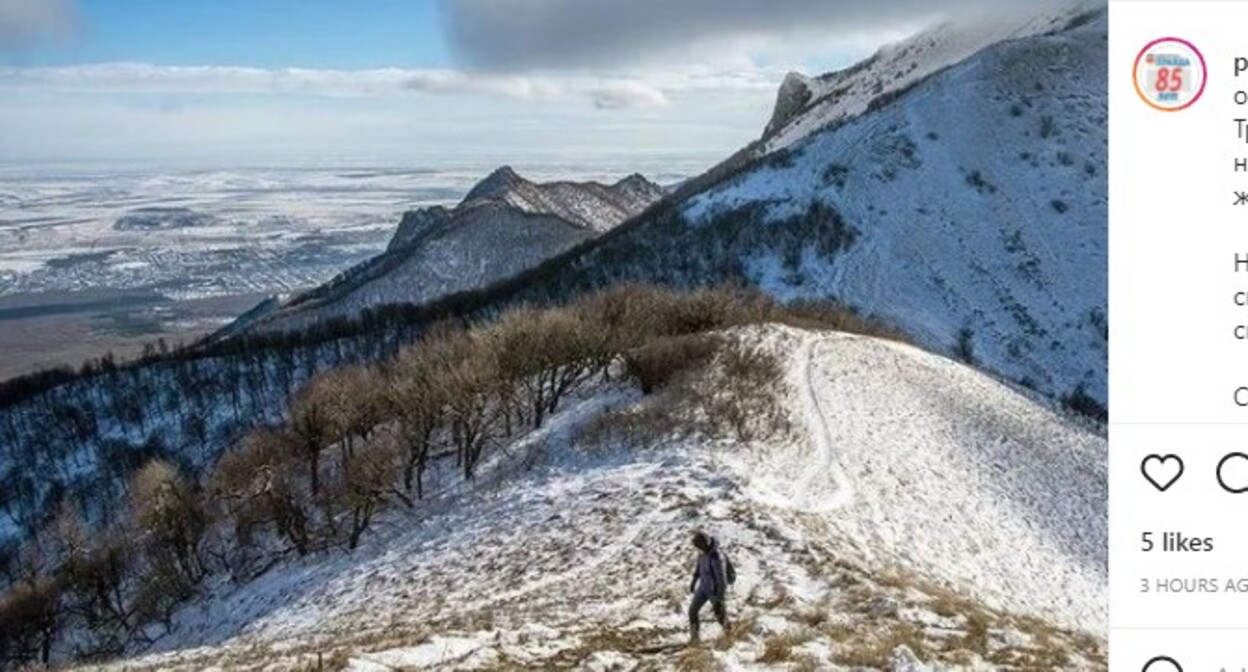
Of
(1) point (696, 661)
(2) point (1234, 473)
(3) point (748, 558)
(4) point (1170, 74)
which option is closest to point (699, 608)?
(1) point (696, 661)

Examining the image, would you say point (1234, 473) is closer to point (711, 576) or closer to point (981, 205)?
point (711, 576)

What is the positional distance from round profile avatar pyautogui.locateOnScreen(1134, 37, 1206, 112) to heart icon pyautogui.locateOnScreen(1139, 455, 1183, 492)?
8.15 feet

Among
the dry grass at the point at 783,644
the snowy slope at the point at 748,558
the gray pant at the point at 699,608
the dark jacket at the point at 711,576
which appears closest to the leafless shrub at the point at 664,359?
the snowy slope at the point at 748,558

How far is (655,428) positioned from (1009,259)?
88547 millimetres

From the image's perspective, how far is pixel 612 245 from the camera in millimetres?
139625

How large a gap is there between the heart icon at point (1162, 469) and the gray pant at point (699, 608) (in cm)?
1099

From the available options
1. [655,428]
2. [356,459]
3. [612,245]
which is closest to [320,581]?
[356,459]

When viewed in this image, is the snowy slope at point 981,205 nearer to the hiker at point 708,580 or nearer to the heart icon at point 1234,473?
the hiker at point 708,580

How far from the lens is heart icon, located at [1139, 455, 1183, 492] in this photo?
6.22 metres

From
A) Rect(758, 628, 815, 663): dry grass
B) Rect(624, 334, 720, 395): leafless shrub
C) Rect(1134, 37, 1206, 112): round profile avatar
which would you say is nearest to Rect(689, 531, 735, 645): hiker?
Rect(758, 628, 815, 663): dry grass

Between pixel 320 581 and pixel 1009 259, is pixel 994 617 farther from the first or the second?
pixel 1009 259

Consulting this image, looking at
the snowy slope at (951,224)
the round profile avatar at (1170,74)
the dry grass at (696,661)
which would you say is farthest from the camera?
the snowy slope at (951,224)

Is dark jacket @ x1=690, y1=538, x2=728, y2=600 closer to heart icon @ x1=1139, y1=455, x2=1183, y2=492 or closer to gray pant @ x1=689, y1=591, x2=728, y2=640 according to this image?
gray pant @ x1=689, y1=591, x2=728, y2=640

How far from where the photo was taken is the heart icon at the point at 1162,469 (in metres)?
6.22
